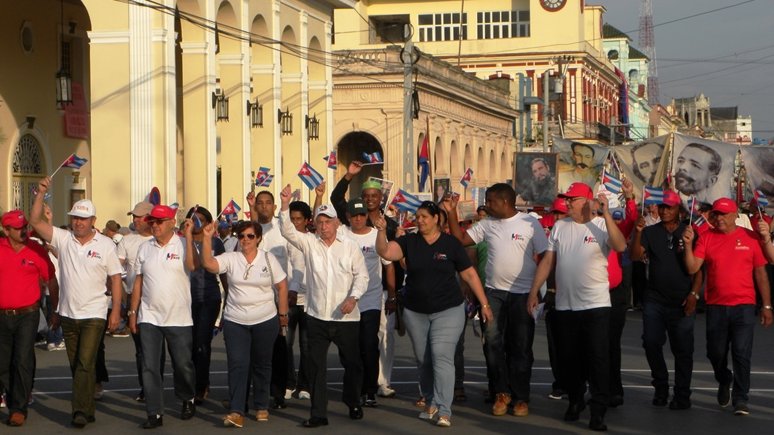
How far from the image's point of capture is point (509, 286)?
1260 centimetres

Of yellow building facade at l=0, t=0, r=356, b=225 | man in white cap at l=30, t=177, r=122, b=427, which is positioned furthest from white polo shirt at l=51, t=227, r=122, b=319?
yellow building facade at l=0, t=0, r=356, b=225

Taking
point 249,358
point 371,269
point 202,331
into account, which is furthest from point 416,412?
point 202,331

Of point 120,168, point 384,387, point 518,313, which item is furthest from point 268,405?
point 120,168

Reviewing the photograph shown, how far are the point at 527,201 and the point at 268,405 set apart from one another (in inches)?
816

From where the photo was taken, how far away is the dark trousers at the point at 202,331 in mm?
13148

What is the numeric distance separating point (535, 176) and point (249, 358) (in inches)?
852

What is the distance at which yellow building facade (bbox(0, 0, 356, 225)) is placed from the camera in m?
27.7

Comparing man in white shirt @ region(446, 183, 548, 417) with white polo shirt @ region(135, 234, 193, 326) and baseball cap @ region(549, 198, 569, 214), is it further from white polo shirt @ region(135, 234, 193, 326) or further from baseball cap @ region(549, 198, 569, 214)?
white polo shirt @ region(135, 234, 193, 326)

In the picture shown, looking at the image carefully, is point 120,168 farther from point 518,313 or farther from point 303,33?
point 518,313

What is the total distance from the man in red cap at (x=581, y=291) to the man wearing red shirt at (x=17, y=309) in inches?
173

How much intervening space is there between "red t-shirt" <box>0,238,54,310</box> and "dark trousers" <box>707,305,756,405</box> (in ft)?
19.6

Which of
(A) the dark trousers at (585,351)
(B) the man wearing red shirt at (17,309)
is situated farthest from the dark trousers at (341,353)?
(B) the man wearing red shirt at (17,309)

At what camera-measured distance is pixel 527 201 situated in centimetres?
3300

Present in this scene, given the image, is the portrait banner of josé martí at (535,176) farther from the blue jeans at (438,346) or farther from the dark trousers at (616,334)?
the blue jeans at (438,346)
